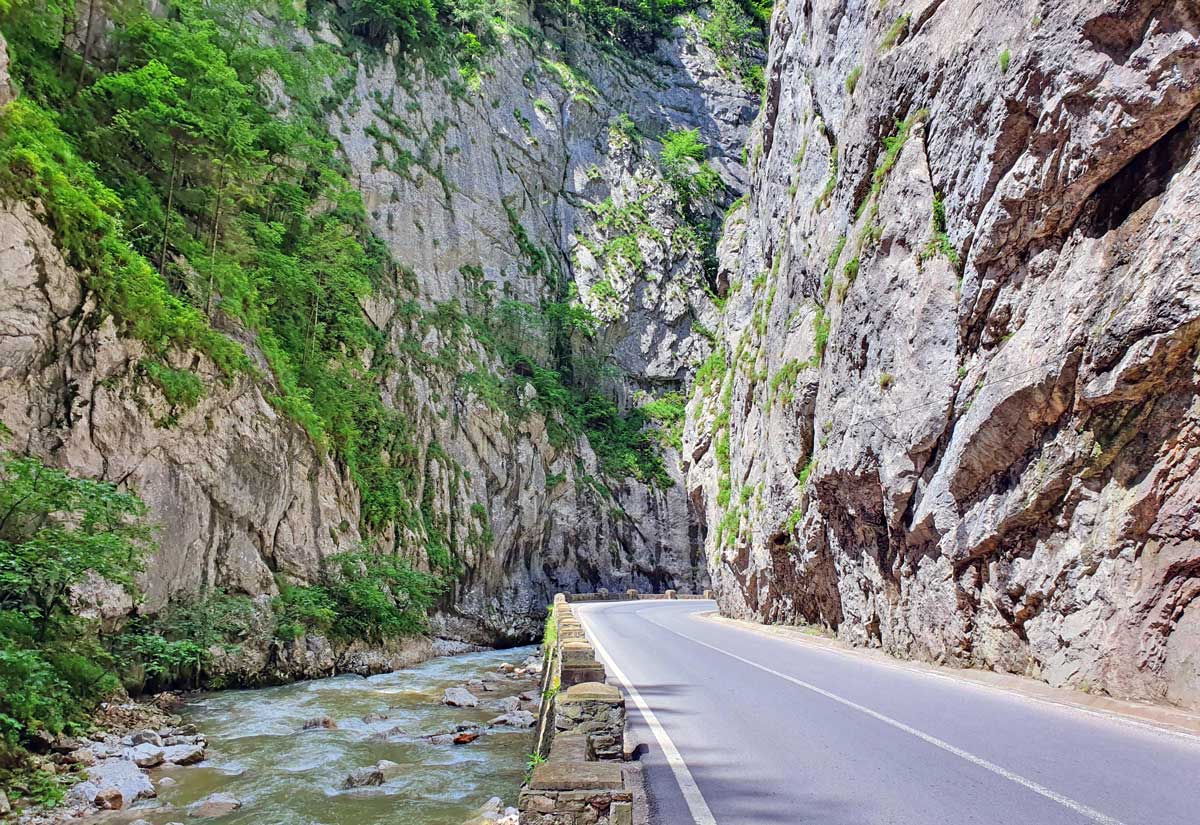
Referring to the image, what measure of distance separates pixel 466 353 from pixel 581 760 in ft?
105

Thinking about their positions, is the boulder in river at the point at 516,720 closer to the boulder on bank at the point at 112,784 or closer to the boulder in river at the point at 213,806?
the boulder in river at the point at 213,806

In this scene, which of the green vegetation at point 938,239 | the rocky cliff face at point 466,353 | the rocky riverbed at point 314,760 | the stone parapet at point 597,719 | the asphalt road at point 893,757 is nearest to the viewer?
the asphalt road at point 893,757

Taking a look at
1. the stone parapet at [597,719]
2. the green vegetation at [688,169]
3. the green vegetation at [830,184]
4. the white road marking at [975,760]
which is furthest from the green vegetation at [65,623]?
the green vegetation at [688,169]

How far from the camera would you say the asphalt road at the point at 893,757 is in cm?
451

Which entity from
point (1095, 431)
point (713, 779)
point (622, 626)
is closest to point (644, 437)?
point (622, 626)

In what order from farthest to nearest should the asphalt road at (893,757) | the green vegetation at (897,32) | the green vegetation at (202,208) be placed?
the green vegetation at (897,32)
the green vegetation at (202,208)
the asphalt road at (893,757)

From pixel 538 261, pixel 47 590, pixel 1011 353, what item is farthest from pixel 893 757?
pixel 538 261

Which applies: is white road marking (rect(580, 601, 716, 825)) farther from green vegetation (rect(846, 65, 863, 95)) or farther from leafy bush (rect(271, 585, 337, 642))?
green vegetation (rect(846, 65, 863, 95))

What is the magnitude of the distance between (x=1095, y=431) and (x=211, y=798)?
39.6ft

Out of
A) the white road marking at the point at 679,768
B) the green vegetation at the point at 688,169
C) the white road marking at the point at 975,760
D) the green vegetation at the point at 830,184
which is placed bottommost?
the white road marking at the point at 679,768

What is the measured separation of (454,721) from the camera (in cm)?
1275

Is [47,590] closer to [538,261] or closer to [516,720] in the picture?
[516,720]

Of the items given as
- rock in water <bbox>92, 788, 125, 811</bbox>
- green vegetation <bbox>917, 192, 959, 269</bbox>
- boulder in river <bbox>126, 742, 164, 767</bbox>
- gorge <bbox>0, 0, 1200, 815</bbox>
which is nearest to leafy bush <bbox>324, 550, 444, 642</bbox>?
gorge <bbox>0, 0, 1200, 815</bbox>

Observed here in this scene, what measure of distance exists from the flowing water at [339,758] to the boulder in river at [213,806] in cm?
11
